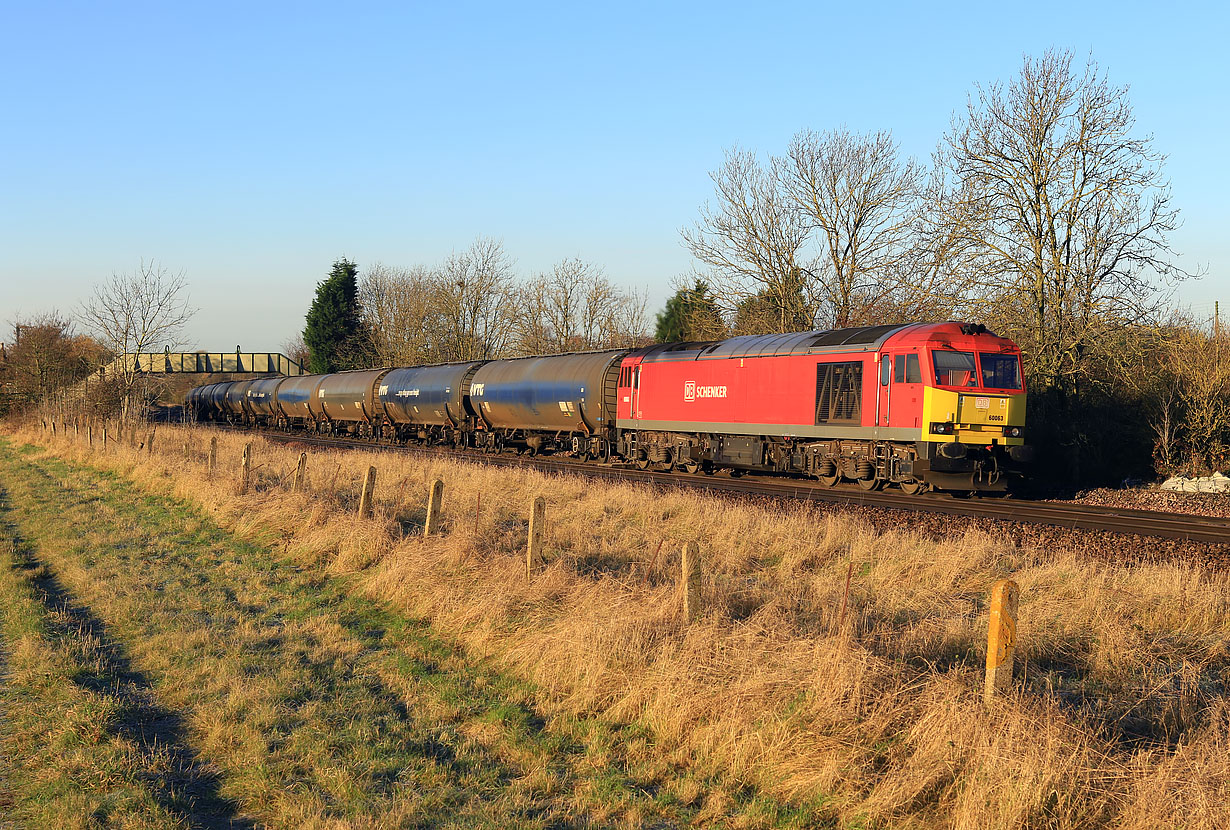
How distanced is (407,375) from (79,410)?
12.5m

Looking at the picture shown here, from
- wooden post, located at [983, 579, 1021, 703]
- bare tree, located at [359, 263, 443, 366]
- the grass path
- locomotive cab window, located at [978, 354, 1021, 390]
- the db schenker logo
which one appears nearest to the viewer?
the grass path

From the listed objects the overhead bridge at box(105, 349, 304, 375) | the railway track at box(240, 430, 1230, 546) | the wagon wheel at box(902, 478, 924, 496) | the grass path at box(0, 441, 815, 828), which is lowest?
the grass path at box(0, 441, 815, 828)

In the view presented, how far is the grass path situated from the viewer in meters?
5.36

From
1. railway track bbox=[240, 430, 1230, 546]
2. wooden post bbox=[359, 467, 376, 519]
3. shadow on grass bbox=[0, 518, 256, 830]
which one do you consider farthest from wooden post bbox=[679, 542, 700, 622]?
railway track bbox=[240, 430, 1230, 546]

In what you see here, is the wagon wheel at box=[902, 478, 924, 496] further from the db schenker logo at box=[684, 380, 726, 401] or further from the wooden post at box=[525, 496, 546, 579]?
the wooden post at box=[525, 496, 546, 579]

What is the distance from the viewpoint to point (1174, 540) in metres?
12.5

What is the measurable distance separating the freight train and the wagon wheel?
4 centimetres

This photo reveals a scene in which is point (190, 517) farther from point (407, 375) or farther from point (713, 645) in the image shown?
point (407, 375)

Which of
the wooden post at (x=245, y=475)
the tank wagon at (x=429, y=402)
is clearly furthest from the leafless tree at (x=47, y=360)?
the wooden post at (x=245, y=475)

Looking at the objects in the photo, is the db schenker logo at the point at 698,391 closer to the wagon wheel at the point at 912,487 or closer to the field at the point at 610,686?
the wagon wheel at the point at 912,487

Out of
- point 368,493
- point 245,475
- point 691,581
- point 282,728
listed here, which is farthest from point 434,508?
point 245,475

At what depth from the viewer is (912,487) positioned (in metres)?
18.7

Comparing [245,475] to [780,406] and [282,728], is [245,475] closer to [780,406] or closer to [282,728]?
[780,406]

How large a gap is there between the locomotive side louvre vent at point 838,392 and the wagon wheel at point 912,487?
1.74 metres
